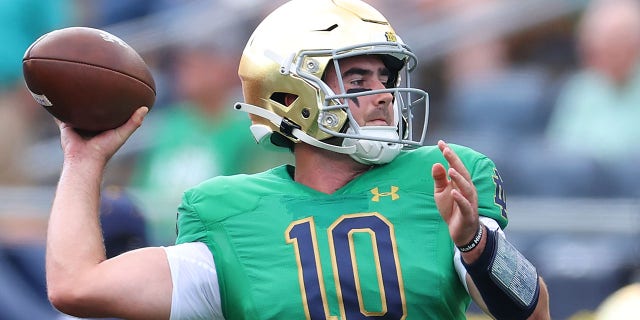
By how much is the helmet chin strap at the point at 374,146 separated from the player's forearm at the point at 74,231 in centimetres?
66

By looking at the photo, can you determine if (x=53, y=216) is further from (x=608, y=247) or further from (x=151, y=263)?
(x=608, y=247)

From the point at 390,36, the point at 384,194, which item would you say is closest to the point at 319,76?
the point at 390,36

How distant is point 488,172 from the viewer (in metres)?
3.34

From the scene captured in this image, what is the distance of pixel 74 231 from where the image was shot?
3270 millimetres

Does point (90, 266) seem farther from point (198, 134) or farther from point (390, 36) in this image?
point (198, 134)

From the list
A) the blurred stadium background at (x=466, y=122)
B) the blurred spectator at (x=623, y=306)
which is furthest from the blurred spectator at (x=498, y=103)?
the blurred spectator at (x=623, y=306)

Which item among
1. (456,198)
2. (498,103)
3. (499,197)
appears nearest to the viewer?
(456,198)

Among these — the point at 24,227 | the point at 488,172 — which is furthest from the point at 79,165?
the point at 24,227

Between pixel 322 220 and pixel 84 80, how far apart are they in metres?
0.71

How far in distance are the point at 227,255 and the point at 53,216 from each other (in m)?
0.45

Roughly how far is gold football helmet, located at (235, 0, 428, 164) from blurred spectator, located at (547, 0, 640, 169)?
286cm

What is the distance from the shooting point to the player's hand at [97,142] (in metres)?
3.39

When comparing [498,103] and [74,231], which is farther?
[498,103]

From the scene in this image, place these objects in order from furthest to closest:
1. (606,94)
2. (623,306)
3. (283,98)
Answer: (606,94)
(623,306)
(283,98)
